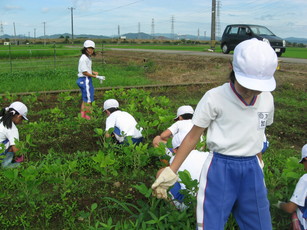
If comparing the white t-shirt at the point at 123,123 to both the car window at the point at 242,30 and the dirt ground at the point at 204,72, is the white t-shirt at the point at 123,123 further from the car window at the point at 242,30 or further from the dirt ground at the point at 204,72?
the car window at the point at 242,30

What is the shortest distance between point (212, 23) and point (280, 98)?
18921mm

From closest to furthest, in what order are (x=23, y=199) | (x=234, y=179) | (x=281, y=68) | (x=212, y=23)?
(x=234, y=179)
(x=23, y=199)
(x=281, y=68)
(x=212, y=23)

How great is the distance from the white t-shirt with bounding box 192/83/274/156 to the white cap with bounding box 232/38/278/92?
15 cm

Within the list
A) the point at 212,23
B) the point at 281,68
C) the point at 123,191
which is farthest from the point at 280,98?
the point at 212,23

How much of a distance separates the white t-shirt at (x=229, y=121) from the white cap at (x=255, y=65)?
149 millimetres

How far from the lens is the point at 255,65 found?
5.20 feet

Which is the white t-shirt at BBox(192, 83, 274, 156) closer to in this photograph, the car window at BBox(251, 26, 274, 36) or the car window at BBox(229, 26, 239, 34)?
the car window at BBox(251, 26, 274, 36)

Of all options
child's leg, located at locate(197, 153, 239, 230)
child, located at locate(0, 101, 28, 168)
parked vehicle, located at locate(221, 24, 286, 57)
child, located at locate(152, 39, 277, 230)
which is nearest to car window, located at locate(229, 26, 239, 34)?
parked vehicle, located at locate(221, 24, 286, 57)

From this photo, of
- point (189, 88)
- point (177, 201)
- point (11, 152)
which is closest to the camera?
point (177, 201)

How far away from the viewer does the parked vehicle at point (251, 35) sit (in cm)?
1431

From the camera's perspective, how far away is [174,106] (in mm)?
6305

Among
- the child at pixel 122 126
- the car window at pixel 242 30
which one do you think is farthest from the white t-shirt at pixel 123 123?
the car window at pixel 242 30

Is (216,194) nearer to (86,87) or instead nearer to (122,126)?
(122,126)

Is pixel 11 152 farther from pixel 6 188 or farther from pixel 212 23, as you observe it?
pixel 212 23
